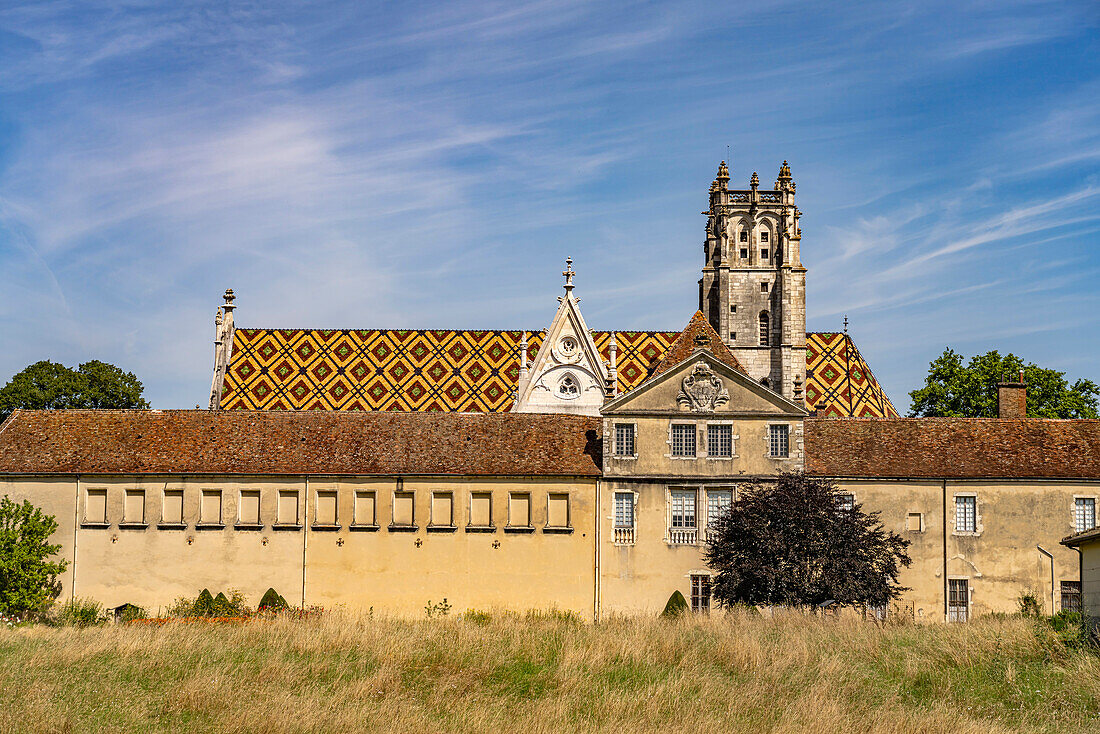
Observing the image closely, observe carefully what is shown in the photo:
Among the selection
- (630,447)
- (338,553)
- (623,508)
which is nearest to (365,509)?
(338,553)

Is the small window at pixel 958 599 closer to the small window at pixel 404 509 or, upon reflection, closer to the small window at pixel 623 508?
the small window at pixel 623 508

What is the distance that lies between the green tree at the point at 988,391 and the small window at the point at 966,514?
18.5 m

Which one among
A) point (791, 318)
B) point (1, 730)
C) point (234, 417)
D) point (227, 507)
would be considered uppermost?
point (791, 318)

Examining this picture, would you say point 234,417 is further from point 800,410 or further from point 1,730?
point 1,730

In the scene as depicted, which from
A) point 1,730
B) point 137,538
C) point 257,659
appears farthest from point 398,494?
point 1,730

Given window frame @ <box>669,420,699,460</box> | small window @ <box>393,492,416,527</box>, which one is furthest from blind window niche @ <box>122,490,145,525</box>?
window frame @ <box>669,420,699,460</box>

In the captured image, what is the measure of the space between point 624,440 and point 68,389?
123ft

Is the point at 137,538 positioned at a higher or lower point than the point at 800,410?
lower

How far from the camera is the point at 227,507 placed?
4112 cm

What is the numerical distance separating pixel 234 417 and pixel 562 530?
1217 cm

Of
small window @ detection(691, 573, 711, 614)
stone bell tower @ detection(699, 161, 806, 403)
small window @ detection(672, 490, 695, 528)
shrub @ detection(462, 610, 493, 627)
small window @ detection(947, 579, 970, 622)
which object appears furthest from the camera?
stone bell tower @ detection(699, 161, 806, 403)

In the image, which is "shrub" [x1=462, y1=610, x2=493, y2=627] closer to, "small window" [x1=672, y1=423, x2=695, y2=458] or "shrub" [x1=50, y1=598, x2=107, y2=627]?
"small window" [x1=672, y1=423, x2=695, y2=458]

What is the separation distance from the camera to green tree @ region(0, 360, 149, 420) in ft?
215

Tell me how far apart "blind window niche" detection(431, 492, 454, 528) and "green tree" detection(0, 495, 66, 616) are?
37.8 ft
